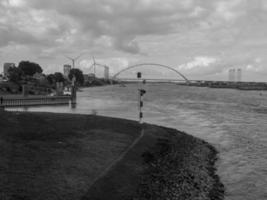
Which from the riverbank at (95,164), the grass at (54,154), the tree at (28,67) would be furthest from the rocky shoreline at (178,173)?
the tree at (28,67)

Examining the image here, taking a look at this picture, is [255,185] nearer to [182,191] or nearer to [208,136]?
[182,191]

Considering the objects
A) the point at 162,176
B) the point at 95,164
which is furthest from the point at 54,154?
the point at 162,176

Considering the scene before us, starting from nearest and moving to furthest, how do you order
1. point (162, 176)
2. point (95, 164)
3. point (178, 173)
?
point (95, 164) < point (162, 176) < point (178, 173)

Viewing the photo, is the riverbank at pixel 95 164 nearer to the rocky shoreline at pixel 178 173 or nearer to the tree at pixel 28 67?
the rocky shoreline at pixel 178 173

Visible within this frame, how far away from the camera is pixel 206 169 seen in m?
17.8

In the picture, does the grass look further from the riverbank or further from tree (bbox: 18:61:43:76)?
tree (bbox: 18:61:43:76)

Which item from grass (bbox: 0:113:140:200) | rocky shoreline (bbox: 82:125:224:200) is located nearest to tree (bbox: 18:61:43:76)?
grass (bbox: 0:113:140:200)

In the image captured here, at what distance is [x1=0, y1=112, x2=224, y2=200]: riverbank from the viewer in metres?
10.1

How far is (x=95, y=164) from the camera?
13203 millimetres

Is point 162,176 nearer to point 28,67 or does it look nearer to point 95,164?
point 95,164

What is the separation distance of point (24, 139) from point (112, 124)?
9.56 metres

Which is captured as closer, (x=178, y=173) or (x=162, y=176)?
(x=162, y=176)

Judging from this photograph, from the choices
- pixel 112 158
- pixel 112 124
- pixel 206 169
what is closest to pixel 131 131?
pixel 112 124

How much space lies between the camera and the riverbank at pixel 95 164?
10.1 meters
